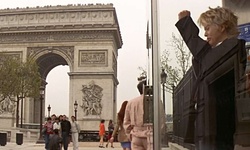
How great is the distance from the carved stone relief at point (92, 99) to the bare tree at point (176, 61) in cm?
3738

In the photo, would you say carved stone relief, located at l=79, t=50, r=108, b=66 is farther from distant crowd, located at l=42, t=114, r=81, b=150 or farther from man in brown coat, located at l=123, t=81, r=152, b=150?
man in brown coat, located at l=123, t=81, r=152, b=150

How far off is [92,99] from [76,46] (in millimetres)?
5332

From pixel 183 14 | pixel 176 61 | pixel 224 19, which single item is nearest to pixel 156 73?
pixel 176 61

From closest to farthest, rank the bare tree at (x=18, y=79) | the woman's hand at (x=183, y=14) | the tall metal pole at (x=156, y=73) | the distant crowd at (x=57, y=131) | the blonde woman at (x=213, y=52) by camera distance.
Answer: the blonde woman at (x=213, y=52)
the woman's hand at (x=183, y=14)
the tall metal pole at (x=156, y=73)
the distant crowd at (x=57, y=131)
the bare tree at (x=18, y=79)

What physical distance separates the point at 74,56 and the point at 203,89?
39.7 metres

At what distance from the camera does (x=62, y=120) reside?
14070mm

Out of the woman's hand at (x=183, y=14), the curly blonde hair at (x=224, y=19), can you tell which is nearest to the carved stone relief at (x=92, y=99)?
the woman's hand at (x=183, y=14)

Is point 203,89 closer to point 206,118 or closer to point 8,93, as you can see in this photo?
point 206,118

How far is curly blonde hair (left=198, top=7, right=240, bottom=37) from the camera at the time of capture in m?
1.52

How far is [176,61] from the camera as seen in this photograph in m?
1.73

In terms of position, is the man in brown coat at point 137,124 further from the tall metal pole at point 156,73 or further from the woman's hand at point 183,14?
the woman's hand at point 183,14

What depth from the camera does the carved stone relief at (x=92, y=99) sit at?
129ft

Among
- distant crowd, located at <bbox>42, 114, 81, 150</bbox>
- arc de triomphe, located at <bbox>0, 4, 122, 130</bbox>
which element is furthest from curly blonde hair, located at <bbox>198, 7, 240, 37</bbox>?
arc de triomphe, located at <bbox>0, 4, 122, 130</bbox>

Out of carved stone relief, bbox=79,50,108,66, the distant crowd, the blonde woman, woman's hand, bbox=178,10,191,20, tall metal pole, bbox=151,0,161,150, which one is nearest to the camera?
the blonde woman
